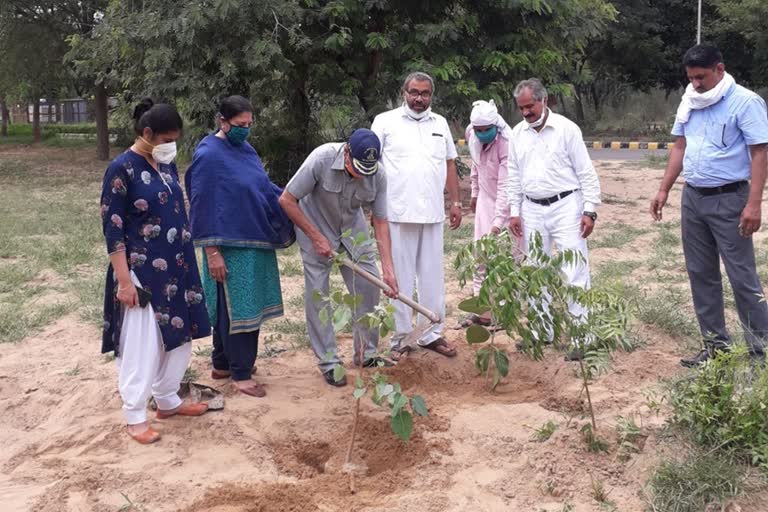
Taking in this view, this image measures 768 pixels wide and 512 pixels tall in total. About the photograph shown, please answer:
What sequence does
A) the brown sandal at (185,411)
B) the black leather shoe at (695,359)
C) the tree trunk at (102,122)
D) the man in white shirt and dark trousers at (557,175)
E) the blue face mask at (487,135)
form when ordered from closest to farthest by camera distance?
the brown sandal at (185,411), the black leather shoe at (695,359), the man in white shirt and dark trousers at (557,175), the blue face mask at (487,135), the tree trunk at (102,122)

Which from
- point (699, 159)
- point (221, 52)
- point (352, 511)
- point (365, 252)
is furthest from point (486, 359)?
point (221, 52)

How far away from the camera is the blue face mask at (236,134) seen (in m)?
3.98

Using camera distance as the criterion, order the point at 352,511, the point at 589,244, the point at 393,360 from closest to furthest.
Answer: the point at 352,511 < the point at 393,360 < the point at 589,244

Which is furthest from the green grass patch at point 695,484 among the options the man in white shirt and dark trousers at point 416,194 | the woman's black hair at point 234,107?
the woman's black hair at point 234,107

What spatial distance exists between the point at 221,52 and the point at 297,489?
7590mm

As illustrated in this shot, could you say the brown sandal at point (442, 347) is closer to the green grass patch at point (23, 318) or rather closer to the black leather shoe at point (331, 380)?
the black leather shoe at point (331, 380)

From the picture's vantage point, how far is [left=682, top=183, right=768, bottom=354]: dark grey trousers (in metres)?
4.00

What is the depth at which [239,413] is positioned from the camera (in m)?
4.03

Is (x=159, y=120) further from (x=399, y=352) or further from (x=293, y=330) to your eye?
(x=293, y=330)

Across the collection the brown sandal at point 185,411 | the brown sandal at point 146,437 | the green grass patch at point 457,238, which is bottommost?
the brown sandal at point 146,437

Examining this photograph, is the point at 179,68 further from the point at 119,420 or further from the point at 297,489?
the point at 297,489

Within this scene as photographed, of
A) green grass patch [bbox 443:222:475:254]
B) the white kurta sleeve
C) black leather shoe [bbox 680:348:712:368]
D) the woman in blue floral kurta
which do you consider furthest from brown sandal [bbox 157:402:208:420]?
green grass patch [bbox 443:222:475:254]

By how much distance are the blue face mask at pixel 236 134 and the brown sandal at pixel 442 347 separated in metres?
1.76

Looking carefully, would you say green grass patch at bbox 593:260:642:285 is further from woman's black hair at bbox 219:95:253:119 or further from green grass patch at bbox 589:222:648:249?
woman's black hair at bbox 219:95:253:119
